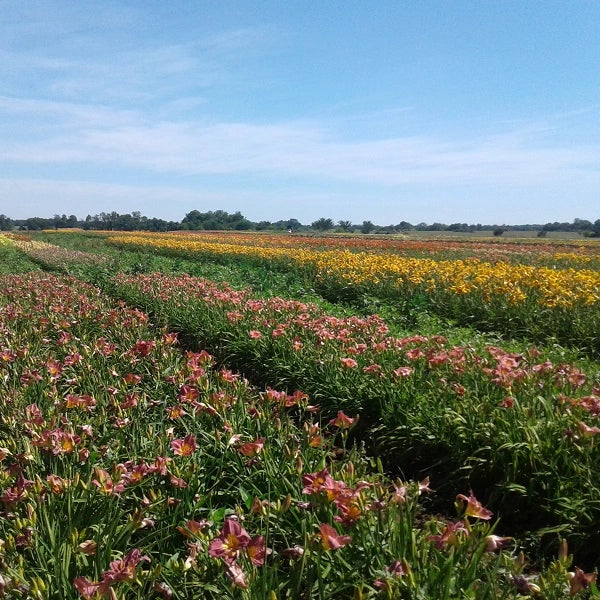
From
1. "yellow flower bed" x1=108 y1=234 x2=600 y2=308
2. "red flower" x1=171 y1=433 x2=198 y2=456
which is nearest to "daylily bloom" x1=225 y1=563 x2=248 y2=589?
"red flower" x1=171 y1=433 x2=198 y2=456

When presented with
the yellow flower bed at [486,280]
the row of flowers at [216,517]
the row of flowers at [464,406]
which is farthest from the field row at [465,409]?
the yellow flower bed at [486,280]

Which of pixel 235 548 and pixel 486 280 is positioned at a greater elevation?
pixel 486 280

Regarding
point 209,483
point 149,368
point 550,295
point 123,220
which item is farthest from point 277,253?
point 123,220

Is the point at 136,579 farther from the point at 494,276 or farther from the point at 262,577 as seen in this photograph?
the point at 494,276

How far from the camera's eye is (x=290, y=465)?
270cm

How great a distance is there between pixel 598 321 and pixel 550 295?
1.03 m

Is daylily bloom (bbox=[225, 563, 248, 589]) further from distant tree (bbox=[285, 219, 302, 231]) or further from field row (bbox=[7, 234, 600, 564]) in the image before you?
distant tree (bbox=[285, 219, 302, 231])

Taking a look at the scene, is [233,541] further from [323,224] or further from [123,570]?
[323,224]

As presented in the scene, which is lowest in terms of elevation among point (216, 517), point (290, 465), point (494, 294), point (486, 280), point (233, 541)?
point (216, 517)

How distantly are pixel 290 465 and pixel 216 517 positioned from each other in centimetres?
44

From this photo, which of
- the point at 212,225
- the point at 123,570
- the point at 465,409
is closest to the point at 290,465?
the point at 123,570

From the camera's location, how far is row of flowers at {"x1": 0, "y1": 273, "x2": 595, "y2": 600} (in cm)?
178

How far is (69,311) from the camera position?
7.14 meters

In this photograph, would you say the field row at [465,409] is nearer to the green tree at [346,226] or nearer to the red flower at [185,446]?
the red flower at [185,446]
